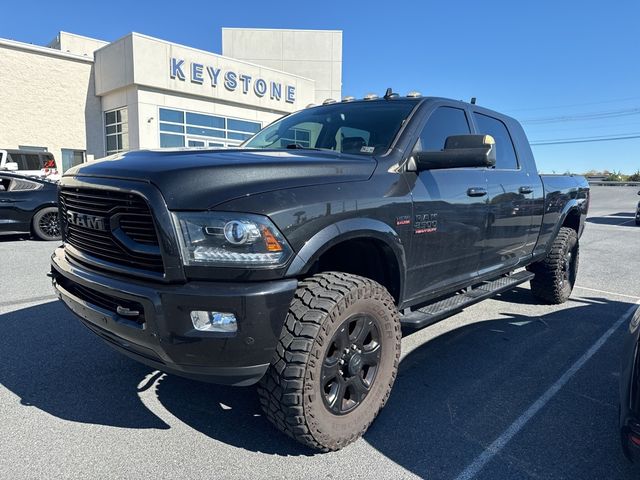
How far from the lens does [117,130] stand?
21.3 metres

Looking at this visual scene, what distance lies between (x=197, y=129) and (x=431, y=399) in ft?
67.3

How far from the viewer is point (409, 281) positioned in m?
2.99

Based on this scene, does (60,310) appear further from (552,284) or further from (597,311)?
(597,311)

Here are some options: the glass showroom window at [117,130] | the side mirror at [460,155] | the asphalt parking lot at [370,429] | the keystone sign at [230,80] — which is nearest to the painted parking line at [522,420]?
the asphalt parking lot at [370,429]

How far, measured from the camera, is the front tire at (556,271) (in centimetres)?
526

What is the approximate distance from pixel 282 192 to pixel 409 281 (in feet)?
3.97

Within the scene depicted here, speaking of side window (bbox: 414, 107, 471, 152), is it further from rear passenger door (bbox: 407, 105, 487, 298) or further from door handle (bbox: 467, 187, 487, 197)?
door handle (bbox: 467, 187, 487, 197)

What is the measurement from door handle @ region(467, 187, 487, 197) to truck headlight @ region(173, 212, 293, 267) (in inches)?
78.4

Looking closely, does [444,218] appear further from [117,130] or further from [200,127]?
[117,130]

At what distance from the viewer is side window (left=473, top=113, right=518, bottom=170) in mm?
4203

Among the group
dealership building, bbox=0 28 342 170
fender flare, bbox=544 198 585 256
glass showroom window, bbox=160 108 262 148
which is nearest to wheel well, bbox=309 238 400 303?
fender flare, bbox=544 198 585 256

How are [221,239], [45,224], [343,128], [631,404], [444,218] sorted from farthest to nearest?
[45,224]
[343,128]
[444,218]
[221,239]
[631,404]

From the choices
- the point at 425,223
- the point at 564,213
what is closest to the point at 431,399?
the point at 425,223

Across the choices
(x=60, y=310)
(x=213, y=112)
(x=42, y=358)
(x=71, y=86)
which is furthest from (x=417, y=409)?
(x=71, y=86)
